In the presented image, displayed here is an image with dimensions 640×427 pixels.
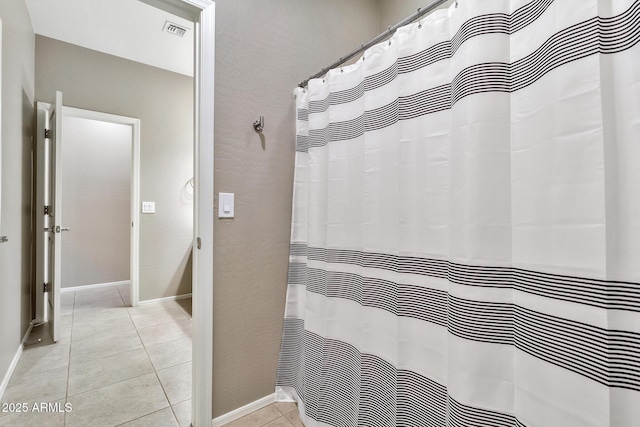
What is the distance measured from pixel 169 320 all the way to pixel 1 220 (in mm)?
1552

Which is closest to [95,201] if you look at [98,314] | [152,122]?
[152,122]

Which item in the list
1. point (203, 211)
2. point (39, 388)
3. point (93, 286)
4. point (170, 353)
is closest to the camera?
point (203, 211)

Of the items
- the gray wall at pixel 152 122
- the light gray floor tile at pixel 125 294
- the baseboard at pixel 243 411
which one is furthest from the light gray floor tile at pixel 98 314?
the baseboard at pixel 243 411

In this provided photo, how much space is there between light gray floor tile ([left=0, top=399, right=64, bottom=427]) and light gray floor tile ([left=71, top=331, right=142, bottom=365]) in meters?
0.50

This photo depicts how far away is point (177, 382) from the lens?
1710 millimetres

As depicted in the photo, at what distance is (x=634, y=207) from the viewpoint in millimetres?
560

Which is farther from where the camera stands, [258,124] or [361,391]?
[258,124]

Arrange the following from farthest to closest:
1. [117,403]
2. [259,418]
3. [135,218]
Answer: [135,218] < [117,403] < [259,418]

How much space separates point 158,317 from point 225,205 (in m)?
2.12

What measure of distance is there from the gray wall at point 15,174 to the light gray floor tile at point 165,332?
0.76 meters

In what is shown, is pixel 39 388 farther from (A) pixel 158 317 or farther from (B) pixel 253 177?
(B) pixel 253 177

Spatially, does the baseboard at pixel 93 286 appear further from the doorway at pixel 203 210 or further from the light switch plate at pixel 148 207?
the doorway at pixel 203 210

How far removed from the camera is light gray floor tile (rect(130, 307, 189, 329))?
2.62 meters

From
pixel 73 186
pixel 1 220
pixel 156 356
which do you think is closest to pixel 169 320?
pixel 156 356
